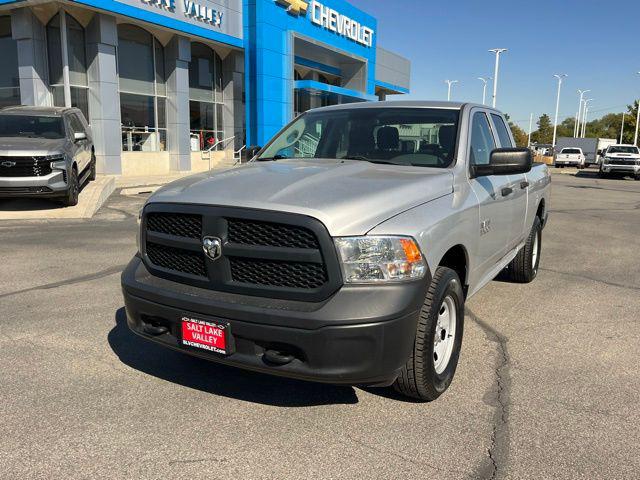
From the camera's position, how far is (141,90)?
21297 millimetres

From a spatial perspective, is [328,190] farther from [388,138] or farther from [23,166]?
[23,166]

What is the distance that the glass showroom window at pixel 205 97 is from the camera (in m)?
24.0

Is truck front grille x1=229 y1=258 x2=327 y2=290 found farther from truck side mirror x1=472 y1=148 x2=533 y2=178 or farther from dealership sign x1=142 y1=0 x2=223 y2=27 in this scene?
dealership sign x1=142 y1=0 x2=223 y2=27

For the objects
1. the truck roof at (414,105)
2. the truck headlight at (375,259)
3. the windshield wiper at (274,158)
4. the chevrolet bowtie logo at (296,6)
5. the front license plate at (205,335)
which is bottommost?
the front license plate at (205,335)

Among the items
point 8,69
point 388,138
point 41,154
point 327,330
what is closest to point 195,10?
point 8,69

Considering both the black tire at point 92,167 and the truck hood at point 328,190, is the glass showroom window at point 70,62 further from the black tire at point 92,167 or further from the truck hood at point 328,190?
the truck hood at point 328,190

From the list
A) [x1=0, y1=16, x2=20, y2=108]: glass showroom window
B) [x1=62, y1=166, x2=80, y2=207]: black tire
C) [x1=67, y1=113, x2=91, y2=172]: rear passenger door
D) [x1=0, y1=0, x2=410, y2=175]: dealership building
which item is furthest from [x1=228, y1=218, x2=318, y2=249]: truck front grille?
[x1=0, y1=16, x2=20, y2=108]: glass showroom window

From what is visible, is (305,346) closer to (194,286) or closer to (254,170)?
(194,286)

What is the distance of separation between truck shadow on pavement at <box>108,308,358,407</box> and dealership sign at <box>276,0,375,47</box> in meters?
22.9

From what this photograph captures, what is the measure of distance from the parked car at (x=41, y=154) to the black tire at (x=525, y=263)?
865 cm

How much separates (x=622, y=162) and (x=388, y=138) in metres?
29.3

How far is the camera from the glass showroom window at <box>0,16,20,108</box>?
62.8 feet

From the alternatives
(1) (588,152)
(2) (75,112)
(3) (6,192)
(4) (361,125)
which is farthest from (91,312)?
(1) (588,152)

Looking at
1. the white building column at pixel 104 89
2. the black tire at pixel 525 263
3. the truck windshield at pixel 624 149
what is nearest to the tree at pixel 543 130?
the truck windshield at pixel 624 149
